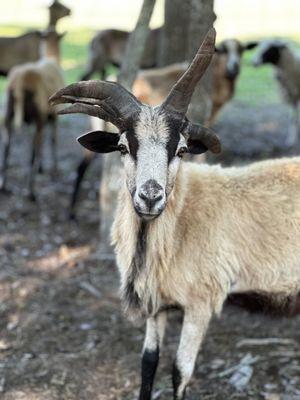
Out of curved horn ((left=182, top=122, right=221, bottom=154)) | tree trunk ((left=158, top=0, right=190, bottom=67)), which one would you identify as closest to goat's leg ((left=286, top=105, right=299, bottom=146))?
tree trunk ((left=158, top=0, right=190, bottom=67))

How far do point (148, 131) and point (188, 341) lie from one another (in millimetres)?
1530

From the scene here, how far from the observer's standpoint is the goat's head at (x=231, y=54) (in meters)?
9.88

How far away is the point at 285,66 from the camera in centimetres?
1290

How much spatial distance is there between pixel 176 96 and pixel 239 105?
1068 cm

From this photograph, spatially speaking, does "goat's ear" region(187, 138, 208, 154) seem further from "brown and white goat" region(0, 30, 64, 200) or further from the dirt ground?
"brown and white goat" region(0, 30, 64, 200)

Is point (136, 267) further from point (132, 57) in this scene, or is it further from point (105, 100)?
point (132, 57)

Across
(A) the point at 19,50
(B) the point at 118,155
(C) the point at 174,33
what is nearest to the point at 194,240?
(B) the point at 118,155

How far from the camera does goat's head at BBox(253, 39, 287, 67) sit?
12992 millimetres

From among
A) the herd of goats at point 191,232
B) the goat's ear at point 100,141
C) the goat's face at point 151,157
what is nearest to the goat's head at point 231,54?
the herd of goats at point 191,232

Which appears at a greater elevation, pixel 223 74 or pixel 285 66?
pixel 285 66

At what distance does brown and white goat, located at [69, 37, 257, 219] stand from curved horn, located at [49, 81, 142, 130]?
12.1ft

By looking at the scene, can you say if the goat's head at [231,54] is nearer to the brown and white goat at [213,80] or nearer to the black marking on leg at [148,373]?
the brown and white goat at [213,80]

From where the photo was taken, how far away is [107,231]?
711cm

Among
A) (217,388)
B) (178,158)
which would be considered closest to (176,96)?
(178,158)
